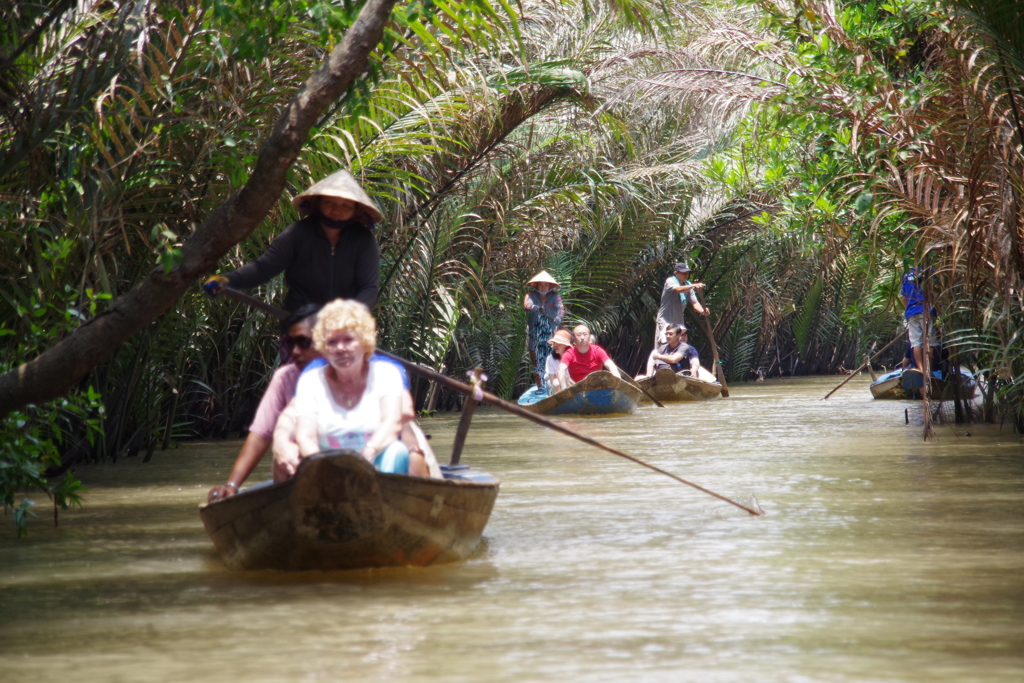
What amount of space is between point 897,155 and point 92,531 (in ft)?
23.3

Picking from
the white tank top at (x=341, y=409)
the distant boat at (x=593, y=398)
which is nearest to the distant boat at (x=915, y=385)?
the distant boat at (x=593, y=398)

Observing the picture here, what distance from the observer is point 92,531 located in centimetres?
691

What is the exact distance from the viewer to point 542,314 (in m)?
16.5

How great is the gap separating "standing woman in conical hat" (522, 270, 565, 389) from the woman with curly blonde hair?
10687mm

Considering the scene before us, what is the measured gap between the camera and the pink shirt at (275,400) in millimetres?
5871

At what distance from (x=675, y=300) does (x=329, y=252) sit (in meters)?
12.6

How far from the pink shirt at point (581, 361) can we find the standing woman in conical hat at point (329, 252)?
915cm

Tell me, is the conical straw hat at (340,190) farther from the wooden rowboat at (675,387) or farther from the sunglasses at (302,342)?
the wooden rowboat at (675,387)

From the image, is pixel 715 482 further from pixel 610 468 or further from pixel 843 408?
pixel 843 408

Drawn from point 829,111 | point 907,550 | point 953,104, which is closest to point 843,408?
point 829,111

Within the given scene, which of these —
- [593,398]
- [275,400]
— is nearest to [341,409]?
[275,400]

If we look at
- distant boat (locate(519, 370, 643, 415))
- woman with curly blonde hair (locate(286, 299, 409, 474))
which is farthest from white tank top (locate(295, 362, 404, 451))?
distant boat (locate(519, 370, 643, 415))

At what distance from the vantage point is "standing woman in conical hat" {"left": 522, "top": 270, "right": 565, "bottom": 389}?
16.4 m

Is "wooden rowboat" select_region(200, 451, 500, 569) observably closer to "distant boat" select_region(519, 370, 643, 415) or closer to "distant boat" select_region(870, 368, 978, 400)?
"distant boat" select_region(870, 368, 978, 400)
